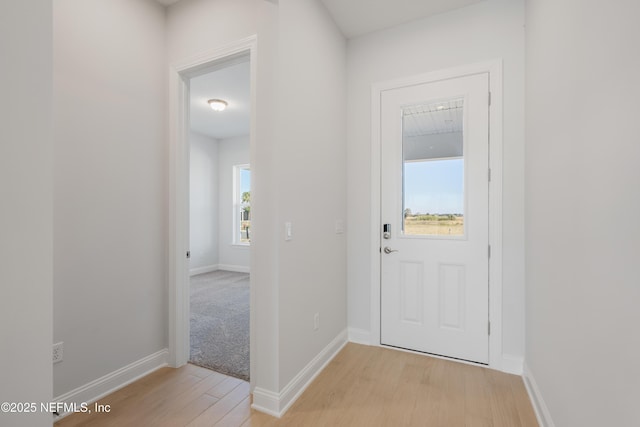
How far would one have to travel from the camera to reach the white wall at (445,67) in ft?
7.23

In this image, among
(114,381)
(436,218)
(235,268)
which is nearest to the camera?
(114,381)

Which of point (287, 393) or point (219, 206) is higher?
point (219, 206)

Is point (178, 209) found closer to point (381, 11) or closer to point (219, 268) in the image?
point (381, 11)

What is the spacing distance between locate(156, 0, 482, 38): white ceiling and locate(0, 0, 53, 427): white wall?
1.98 meters

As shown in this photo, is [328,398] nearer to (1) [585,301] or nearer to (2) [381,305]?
(2) [381,305]

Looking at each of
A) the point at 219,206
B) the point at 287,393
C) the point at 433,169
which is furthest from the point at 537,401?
the point at 219,206

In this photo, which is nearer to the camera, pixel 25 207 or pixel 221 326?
pixel 25 207

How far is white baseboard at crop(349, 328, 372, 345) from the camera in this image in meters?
2.74

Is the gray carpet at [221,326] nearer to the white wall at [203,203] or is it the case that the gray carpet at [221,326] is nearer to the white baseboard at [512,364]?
the white wall at [203,203]

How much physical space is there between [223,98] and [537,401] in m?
4.76

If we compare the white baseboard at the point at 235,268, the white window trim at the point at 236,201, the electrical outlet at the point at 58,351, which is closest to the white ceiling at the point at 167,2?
the electrical outlet at the point at 58,351

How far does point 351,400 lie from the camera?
1911 mm

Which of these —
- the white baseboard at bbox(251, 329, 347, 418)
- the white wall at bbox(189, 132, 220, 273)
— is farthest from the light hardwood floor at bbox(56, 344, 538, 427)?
the white wall at bbox(189, 132, 220, 273)

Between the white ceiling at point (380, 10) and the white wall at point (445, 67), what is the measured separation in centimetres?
7
